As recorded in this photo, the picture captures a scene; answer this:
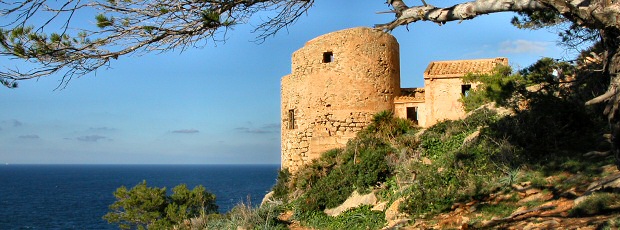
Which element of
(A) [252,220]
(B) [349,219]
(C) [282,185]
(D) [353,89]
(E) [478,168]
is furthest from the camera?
(C) [282,185]

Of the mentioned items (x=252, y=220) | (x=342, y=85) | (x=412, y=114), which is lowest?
(x=252, y=220)

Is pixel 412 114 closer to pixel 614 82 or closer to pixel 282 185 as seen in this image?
pixel 282 185

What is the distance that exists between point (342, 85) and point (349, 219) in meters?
6.41

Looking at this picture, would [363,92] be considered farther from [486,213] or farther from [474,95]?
[486,213]

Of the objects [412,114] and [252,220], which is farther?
[412,114]

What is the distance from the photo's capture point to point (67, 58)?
7188 mm

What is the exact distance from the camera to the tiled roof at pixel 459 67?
56.0 feet

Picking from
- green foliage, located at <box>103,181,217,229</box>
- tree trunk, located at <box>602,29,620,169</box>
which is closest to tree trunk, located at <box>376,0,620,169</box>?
tree trunk, located at <box>602,29,620,169</box>

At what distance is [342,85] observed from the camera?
54.3 ft

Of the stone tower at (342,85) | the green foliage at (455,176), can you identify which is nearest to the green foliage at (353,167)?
the stone tower at (342,85)

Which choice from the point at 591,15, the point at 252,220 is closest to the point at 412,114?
the point at 252,220

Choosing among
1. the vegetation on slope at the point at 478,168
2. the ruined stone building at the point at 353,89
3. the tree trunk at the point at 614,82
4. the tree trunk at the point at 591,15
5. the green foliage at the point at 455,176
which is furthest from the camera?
the ruined stone building at the point at 353,89

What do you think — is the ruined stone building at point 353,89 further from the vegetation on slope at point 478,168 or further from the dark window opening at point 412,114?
the vegetation on slope at point 478,168

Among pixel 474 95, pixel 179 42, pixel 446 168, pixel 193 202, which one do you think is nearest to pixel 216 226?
pixel 446 168
